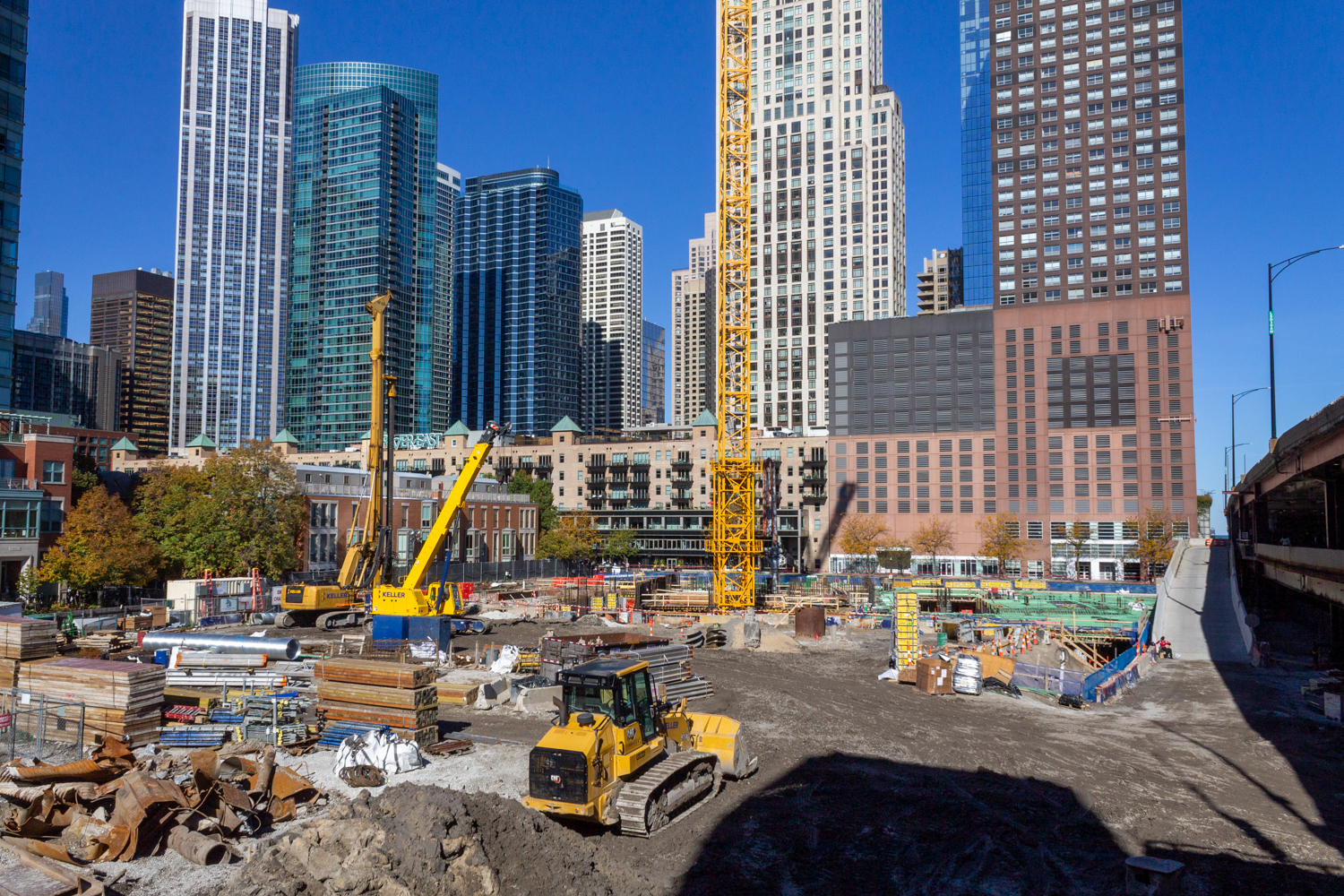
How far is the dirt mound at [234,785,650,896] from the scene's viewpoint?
12.5m

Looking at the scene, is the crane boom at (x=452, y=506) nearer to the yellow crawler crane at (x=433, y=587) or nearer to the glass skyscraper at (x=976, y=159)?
the yellow crawler crane at (x=433, y=587)

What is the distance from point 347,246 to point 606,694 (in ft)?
560

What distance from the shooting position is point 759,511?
233 feet

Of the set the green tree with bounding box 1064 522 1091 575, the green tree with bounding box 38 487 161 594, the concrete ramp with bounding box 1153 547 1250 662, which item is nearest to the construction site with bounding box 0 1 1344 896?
the concrete ramp with bounding box 1153 547 1250 662

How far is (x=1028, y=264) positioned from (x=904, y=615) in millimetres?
113784

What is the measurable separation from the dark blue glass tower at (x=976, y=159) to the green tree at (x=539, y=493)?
75.6 metres

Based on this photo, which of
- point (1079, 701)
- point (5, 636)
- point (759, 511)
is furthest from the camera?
point (759, 511)

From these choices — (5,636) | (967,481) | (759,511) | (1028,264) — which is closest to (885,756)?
(5,636)

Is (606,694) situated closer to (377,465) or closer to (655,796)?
(655,796)

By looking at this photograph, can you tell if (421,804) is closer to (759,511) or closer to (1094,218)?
(759,511)

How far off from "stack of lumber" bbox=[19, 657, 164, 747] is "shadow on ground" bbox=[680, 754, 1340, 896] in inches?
A: 563

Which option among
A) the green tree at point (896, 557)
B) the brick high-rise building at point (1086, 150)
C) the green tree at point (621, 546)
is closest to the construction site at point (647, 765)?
the green tree at point (896, 557)

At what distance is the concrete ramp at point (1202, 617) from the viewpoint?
1561 inches

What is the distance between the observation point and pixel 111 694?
21.3 metres
